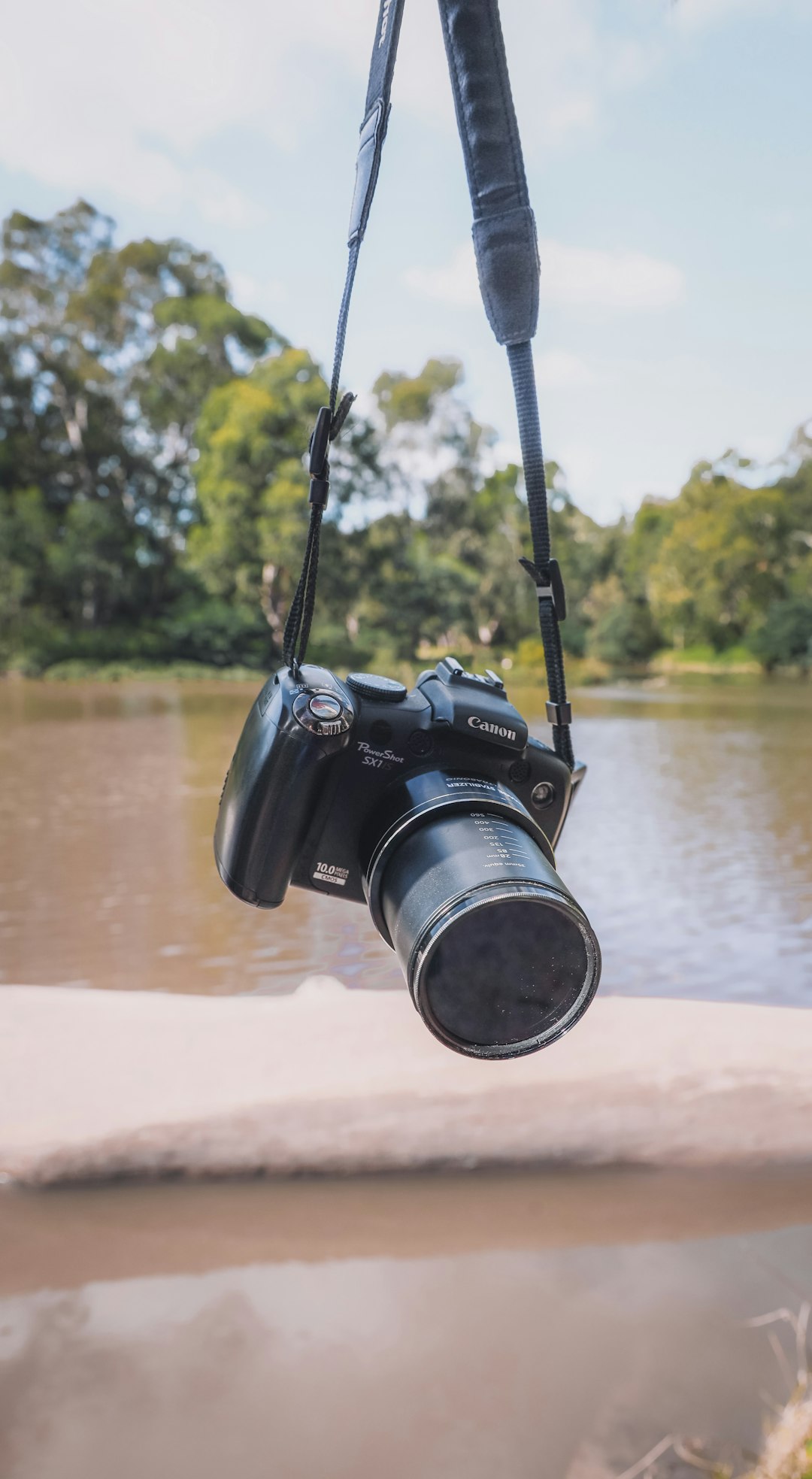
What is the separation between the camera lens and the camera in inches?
11.0

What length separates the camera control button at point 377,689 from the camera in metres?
0.38

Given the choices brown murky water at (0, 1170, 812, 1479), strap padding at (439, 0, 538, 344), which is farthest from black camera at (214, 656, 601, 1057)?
brown murky water at (0, 1170, 812, 1479)

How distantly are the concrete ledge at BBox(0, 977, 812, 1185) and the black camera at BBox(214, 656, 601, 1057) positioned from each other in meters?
0.64

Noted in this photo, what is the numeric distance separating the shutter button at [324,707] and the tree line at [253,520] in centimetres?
25

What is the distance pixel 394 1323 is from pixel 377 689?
603 mm

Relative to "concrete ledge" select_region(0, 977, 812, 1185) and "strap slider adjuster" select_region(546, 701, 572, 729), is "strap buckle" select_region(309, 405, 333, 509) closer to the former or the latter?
"strap slider adjuster" select_region(546, 701, 572, 729)

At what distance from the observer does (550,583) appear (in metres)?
0.36

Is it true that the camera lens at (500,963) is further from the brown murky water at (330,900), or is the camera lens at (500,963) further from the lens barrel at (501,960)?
the brown murky water at (330,900)

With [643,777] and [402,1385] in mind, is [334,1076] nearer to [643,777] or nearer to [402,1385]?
[402,1385]

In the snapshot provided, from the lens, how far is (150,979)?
147 cm

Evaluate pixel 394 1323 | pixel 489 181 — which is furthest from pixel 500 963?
pixel 394 1323

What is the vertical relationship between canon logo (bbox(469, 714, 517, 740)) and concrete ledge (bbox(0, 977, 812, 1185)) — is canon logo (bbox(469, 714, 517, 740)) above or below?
above

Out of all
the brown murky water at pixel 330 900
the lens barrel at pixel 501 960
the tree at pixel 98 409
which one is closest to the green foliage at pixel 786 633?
the brown murky water at pixel 330 900

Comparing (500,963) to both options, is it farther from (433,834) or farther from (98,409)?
(98,409)
